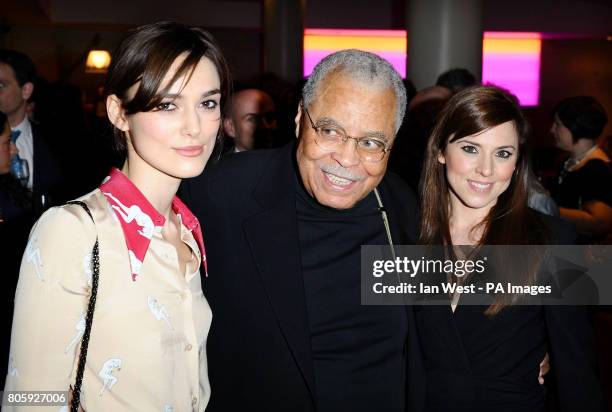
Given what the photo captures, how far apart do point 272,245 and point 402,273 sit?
1.63ft

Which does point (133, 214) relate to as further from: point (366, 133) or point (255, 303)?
point (366, 133)

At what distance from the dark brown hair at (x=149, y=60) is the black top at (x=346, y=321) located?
75cm

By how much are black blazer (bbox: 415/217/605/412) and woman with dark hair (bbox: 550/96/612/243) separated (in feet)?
6.74

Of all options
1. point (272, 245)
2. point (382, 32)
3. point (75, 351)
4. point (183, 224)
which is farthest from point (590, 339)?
point (382, 32)

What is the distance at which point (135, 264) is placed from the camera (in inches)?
59.4

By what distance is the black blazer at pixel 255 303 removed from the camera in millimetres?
1940

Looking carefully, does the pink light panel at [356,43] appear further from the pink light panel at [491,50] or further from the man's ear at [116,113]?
the man's ear at [116,113]

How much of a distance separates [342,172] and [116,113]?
74cm

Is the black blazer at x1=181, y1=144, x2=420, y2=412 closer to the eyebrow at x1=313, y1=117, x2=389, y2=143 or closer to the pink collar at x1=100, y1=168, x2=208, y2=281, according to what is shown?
the eyebrow at x1=313, y1=117, x2=389, y2=143

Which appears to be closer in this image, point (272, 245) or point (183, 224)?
point (183, 224)

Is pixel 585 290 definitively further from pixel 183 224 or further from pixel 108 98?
pixel 108 98

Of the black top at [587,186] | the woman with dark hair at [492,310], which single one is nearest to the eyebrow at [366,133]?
the woman with dark hair at [492,310]

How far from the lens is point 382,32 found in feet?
38.2

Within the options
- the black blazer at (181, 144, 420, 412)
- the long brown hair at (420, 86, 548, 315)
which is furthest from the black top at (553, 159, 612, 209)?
the black blazer at (181, 144, 420, 412)
